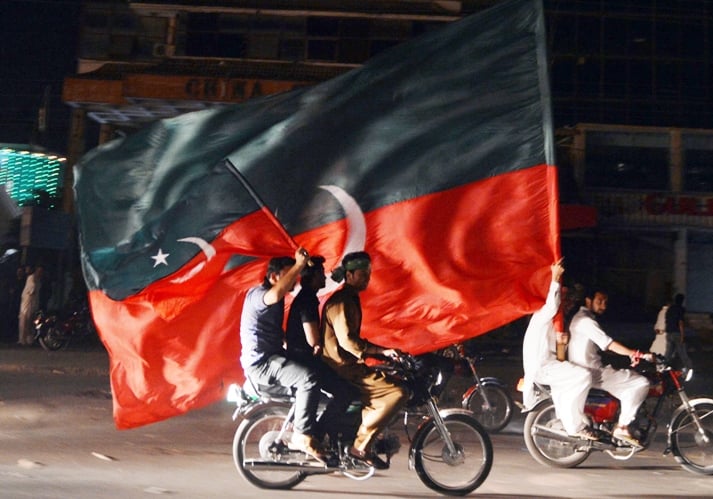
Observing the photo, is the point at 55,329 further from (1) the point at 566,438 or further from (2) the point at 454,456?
(2) the point at 454,456

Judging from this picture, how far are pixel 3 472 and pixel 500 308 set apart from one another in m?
4.45

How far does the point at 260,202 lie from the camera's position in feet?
25.6

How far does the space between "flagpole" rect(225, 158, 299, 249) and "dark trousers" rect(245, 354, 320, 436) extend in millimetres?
965

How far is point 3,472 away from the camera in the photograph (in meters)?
8.23

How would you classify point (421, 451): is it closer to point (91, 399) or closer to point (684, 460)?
point (684, 460)

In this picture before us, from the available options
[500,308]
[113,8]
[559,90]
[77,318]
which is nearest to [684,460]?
[500,308]

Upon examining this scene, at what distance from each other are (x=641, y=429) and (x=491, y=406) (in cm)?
287

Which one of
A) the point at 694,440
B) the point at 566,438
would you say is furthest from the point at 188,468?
the point at 694,440

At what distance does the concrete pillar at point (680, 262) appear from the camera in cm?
2858

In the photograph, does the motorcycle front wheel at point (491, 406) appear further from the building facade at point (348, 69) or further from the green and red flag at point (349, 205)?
the building facade at point (348, 69)

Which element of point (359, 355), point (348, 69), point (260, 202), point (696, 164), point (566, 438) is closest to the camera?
point (359, 355)

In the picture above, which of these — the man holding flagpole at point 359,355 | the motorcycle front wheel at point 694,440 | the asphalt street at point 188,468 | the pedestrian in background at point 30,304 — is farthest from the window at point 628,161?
the man holding flagpole at point 359,355

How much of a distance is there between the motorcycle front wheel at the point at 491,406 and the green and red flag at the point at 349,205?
12.7 ft

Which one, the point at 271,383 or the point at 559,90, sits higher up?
the point at 559,90
